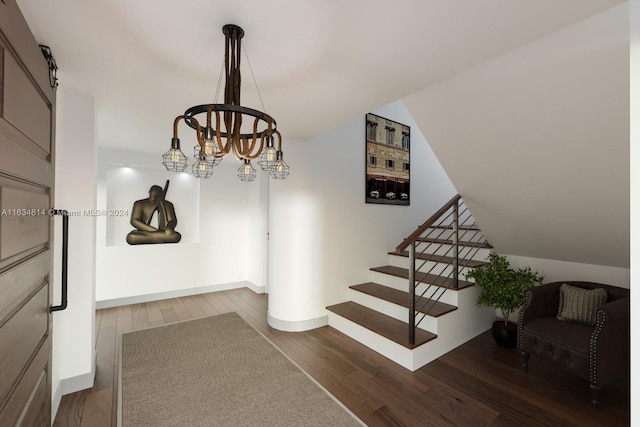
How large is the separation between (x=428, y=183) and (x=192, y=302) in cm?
419

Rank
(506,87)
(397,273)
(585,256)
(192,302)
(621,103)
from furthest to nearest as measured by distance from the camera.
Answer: (192,302) < (397,273) < (585,256) < (506,87) < (621,103)

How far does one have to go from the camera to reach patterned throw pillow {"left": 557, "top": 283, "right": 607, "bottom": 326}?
2.37 m

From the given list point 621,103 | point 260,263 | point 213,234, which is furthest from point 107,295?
point 621,103

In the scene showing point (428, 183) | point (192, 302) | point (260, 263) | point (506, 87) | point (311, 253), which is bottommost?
point (192, 302)

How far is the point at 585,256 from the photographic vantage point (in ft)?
9.42

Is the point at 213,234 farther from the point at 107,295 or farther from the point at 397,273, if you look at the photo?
the point at 397,273

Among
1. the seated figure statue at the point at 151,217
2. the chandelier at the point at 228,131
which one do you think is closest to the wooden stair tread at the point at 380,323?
the chandelier at the point at 228,131

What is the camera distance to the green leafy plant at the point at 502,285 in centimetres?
278

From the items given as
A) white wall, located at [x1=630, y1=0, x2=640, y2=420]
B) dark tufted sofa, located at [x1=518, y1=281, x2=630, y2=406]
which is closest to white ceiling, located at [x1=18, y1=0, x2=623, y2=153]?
white wall, located at [x1=630, y1=0, x2=640, y2=420]

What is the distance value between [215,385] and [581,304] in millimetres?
3135

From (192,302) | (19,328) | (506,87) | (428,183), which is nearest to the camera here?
(19,328)

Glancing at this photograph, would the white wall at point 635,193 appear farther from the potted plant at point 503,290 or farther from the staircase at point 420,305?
the potted plant at point 503,290

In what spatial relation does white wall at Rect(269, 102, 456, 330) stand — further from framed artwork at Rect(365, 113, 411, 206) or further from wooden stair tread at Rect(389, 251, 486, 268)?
wooden stair tread at Rect(389, 251, 486, 268)

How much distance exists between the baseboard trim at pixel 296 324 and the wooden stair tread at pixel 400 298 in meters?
0.60
